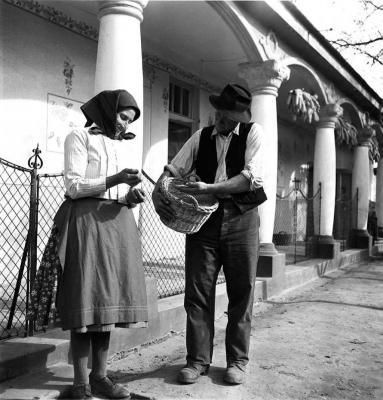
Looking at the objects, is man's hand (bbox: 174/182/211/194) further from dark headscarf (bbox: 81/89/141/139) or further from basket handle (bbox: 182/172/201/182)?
dark headscarf (bbox: 81/89/141/139)

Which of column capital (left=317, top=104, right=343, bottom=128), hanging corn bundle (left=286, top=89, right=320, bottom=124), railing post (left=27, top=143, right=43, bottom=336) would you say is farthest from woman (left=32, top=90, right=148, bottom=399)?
column capital (left=317, top=104, right=343, bottom=128)

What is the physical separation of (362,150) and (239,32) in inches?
293

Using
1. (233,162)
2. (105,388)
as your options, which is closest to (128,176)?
(233,162)

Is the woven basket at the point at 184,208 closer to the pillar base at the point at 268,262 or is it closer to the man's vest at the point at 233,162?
the man's vest at the point at 233,162

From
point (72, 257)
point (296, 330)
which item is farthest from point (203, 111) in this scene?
point (72, 257)

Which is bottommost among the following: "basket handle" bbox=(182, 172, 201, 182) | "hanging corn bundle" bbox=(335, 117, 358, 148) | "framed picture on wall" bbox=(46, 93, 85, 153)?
"basket handle" bbox=(182, 172, 201, 182)

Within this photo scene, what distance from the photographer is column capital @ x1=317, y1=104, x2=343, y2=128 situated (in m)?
9.37

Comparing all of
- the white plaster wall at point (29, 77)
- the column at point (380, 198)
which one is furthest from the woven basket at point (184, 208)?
the column at point (380, 198)

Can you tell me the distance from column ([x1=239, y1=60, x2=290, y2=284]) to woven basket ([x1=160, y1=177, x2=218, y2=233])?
3.58 metres

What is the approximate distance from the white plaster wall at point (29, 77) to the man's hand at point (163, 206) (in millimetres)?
3280

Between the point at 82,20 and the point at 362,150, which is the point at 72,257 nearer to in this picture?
the point at 82,20

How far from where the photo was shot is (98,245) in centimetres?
269

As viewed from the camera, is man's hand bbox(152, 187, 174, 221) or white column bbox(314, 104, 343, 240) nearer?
man's hand bbox(152, 187, 174, 221)

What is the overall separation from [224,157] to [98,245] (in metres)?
1.11
